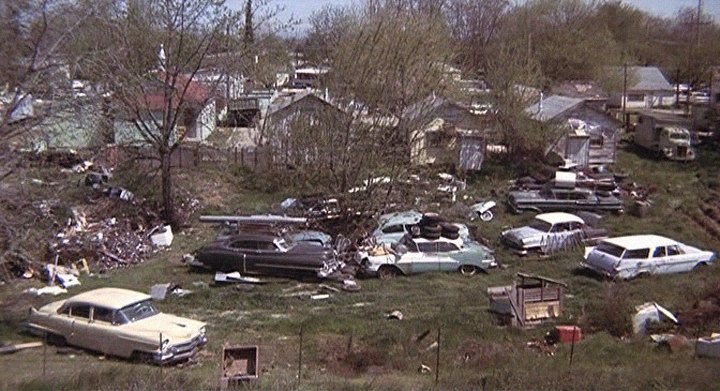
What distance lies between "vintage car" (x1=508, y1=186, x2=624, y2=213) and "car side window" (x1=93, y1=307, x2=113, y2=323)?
1124 cm

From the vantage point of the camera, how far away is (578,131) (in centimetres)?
2383

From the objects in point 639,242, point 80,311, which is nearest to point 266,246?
point 80,311

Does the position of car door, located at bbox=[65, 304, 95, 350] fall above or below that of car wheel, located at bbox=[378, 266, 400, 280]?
above

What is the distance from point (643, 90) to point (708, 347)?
34.2 m

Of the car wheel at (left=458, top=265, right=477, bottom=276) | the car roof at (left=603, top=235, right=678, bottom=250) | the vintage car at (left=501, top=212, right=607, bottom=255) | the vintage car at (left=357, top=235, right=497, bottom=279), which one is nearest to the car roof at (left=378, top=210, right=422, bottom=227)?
the vintage car at (left=357, top=235, right=497, bottom=279)

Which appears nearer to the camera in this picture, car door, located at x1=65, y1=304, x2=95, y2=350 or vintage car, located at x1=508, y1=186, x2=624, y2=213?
car door, located at x1=65, y1=304, x2=95, y2=350

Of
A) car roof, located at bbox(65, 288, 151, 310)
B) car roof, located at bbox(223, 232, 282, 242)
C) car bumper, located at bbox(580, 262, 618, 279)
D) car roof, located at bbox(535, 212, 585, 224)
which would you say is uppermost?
car roof, located at bbox(535, 212, 585, 224)

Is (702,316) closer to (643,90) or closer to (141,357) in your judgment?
(141,357)

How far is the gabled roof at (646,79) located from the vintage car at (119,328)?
113ft

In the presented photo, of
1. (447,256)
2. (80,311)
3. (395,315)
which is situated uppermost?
(80,311)

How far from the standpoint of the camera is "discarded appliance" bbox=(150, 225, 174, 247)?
15508 millimetres

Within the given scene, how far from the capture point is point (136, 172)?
64.5ft

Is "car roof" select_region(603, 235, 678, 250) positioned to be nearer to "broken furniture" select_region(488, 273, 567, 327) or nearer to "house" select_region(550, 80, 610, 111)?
"broken furniture" select_region(488, 273, 567, 327)

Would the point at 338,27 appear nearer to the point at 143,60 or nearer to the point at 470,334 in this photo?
the point at 143,60
